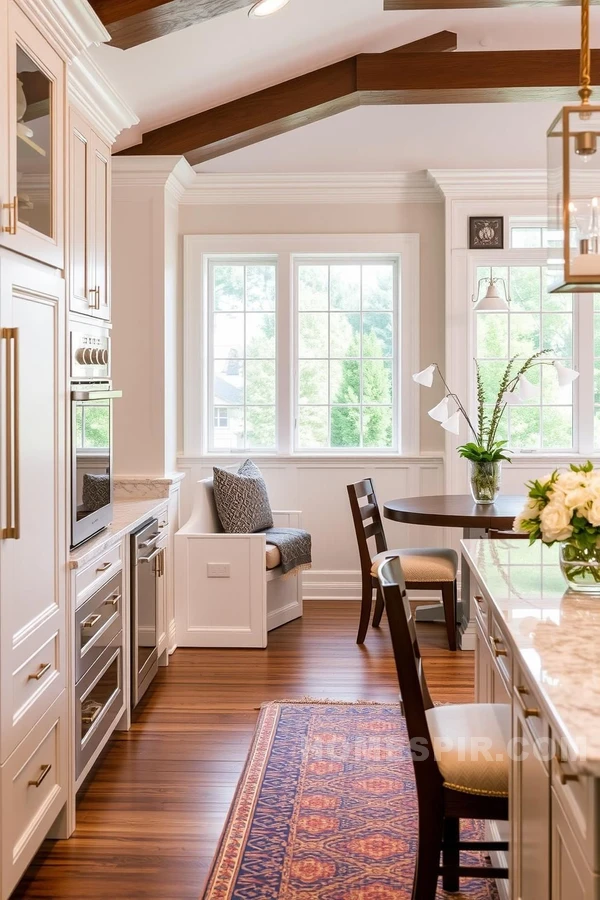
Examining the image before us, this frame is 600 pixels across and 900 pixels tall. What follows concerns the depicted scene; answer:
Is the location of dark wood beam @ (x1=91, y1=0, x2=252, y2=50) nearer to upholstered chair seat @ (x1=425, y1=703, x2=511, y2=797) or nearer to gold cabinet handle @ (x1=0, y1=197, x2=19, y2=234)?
gold cabinet handle @ (x1=0, y1=197, x2=19, y2=234)

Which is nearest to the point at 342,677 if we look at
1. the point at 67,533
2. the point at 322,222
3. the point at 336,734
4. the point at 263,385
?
the point at 336,734

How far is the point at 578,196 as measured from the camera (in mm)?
2057

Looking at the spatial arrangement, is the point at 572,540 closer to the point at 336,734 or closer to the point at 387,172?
the point at 336,734

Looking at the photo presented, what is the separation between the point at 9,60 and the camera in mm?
2271

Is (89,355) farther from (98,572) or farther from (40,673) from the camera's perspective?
(40,673)

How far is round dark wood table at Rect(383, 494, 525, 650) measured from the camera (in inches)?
172

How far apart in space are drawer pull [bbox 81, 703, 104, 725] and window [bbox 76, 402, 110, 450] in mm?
923

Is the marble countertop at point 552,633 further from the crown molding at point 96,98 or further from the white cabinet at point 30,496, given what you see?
the crown molding at point 96,98

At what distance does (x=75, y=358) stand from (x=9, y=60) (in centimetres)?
114

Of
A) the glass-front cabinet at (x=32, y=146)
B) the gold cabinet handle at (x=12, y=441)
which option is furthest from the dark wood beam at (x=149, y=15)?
the gold cabinet handle at (x=12, y=441)

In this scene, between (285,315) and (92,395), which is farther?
(285,315)

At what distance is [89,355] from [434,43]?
3225mm

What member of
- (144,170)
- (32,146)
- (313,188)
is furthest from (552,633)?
(313,188)

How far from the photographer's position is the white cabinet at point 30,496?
2.24m
